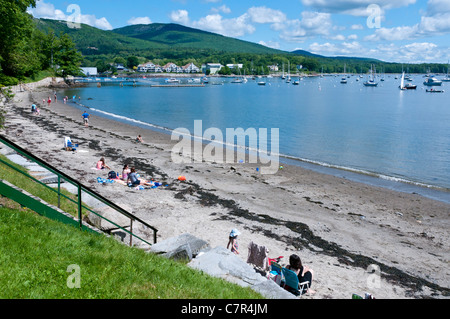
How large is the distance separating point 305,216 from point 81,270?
40.4 ft

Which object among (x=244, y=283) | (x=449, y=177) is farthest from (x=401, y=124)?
(x=244, y=283)

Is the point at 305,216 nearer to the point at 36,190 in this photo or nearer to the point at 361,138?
the point at 36,190

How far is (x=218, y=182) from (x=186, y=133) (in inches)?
890

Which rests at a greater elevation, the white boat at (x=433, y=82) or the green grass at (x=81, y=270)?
the white boat at (x=433, y=82)

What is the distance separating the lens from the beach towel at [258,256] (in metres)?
10.6

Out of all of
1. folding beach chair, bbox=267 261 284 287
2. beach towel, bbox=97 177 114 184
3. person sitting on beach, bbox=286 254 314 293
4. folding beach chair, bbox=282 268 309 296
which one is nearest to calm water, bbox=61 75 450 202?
beach towel, bbox=97 177 114 184

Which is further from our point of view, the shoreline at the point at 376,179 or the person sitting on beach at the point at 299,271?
the shoreline at the point at 376,179

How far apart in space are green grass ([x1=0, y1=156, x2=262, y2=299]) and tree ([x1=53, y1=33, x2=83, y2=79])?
413 ft

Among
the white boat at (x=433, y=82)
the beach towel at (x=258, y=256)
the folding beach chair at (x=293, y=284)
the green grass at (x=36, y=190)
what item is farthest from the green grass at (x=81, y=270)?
the white boat at (x=433, y=82)

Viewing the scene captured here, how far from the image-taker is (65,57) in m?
122

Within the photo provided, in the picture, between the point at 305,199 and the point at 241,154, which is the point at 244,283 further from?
the point at 241,154

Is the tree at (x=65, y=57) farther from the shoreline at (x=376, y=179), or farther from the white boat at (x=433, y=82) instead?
the white boat at (x=433, y=82)

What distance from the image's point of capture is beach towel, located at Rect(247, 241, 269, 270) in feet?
34.8

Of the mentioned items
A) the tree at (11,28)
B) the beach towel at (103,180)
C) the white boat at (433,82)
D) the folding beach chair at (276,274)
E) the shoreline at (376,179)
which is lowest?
the shoreline at (376,179)
